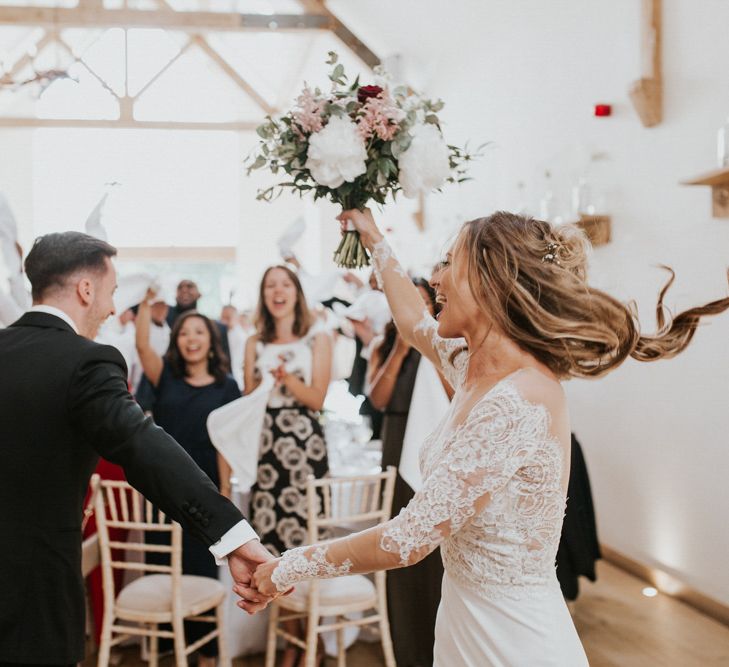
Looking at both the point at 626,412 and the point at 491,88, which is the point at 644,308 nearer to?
the point at 626,412

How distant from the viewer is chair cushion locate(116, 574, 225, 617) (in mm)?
3070

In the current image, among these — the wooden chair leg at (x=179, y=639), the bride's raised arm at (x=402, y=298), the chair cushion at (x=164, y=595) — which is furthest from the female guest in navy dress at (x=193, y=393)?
the bride's raised arm at (x=402, y=298)

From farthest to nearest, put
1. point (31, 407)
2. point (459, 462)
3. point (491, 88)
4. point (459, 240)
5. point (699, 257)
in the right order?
1. point (491, 88)
2. point (699, 257)
3. point (31, 407)
4. point (459, 240)
5. point (459, 462)

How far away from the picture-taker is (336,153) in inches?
76.2

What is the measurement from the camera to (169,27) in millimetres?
8906

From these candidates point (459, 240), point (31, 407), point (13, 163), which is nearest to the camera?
Result: point (459, 240)

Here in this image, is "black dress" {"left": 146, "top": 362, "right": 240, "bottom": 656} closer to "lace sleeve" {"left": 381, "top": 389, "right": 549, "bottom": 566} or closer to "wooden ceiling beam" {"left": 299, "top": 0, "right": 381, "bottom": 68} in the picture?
"lace sleeve" {"left": 381, "top": 389, "right": 549, "bottom": 566}

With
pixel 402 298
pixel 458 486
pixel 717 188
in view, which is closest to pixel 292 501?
pixel 402 298

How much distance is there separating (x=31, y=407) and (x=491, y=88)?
20.4 ft

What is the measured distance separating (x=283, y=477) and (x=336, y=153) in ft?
6.21

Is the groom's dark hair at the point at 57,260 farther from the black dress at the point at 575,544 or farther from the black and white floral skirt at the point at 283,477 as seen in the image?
the black dress at the point at 575,544

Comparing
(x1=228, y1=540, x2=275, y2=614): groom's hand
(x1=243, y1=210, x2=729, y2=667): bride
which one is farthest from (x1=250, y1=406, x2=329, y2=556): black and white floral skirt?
(x1=243, y1=210, x2=729, y2=667): bride

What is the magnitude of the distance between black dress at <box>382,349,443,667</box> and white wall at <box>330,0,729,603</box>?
4.93 ft

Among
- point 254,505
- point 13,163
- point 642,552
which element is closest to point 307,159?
point 254,505
